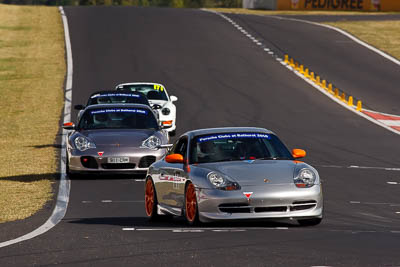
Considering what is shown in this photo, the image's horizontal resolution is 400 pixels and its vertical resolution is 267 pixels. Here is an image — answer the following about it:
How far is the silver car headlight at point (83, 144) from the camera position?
20.9m

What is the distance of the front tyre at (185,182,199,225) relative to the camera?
13008 millimetres

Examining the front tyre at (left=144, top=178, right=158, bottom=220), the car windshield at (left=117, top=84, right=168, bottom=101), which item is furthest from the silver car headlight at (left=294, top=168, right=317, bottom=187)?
the car windshield at (left=117, top=84, right=168, bottom=101)

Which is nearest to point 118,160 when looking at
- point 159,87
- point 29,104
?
point 159,87

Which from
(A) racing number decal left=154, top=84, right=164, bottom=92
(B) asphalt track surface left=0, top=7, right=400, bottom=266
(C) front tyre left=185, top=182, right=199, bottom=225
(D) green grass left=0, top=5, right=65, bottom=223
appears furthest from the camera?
(A) racing number decal left=154, top=84, right=164, bottom=92

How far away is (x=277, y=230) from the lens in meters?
12.5

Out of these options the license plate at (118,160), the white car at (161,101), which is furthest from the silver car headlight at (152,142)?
the white car at (161,101)

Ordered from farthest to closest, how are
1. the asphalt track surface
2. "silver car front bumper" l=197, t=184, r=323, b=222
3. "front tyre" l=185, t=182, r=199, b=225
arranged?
"front tyre" l=185, t=182, r=199, b=225
"silver car front bumper" l=197, t=184, r=323, b=222
the asphalt track surface

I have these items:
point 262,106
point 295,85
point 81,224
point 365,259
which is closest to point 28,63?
point 295,85

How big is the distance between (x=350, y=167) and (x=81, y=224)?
1044 cm

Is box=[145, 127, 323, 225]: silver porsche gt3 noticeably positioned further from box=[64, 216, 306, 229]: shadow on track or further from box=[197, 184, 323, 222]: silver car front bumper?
box=[64, 216, 306, 229]: shadow on track

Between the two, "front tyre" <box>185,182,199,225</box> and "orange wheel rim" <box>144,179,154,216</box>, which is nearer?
"front tyre" <box>185,182,199,225</box>

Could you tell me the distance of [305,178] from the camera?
1305 cm

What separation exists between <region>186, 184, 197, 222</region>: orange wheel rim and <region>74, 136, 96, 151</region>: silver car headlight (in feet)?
25.2

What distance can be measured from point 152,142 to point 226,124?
1290 cm
